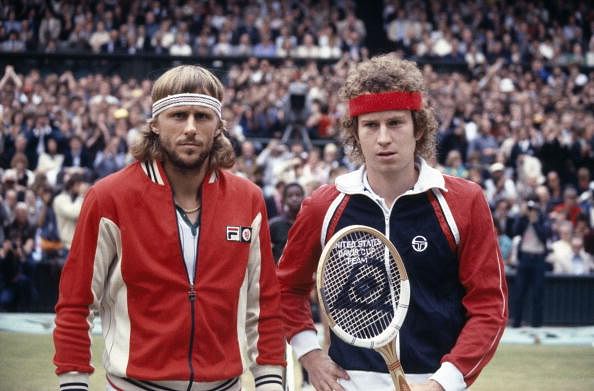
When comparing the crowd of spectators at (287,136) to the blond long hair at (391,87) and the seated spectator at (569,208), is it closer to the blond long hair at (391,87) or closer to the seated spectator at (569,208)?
the seated spectator at (569,208)

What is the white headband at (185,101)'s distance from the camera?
4051 millimetres

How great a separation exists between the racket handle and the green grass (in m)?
5.87

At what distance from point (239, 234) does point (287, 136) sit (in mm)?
15617

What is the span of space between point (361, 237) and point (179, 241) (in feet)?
2.16

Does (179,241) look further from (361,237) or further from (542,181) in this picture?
(542,181)

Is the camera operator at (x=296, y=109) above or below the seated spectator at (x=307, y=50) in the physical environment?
below

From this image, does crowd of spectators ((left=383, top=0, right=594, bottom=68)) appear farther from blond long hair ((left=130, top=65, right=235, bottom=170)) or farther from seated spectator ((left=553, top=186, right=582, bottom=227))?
blond long hair ((left=130, top=65, right=235, bottom=170))

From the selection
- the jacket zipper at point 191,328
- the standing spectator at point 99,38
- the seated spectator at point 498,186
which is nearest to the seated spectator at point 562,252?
the seated spectator at point 498,186

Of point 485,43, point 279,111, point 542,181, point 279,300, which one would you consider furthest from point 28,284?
point 485,43

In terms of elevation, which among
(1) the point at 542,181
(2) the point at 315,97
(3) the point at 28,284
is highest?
(2) the point at 315,97

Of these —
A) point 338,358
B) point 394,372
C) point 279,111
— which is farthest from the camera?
point 279,111

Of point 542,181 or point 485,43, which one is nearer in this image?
point 542,181

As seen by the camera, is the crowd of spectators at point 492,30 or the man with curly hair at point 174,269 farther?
the crowd of spectators at point 492,30

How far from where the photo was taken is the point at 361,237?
4.00m
